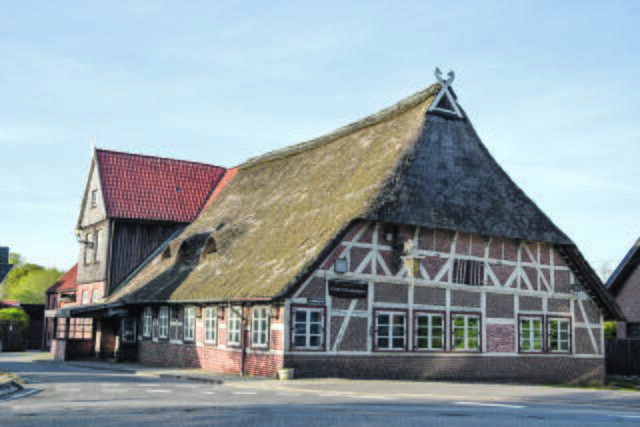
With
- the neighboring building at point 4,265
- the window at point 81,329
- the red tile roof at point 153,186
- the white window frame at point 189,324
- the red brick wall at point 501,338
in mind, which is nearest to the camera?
the red brick wall at point 501,338

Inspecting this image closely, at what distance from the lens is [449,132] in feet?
90.5

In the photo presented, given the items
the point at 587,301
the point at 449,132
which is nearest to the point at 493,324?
the point at 587,301

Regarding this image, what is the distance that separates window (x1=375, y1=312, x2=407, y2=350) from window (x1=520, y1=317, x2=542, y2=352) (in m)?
5.11

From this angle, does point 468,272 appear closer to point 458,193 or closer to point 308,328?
point 458,193

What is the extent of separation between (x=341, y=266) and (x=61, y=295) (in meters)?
26.9

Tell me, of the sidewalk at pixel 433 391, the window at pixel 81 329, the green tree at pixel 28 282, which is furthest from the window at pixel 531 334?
the green tree at pixel 28 282

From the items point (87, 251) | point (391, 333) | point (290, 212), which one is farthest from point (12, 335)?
point (391, 333)

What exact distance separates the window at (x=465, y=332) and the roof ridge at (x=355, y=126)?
820 centimetres

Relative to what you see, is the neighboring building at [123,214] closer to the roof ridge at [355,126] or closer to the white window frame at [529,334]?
the roof ridge at [355,126]

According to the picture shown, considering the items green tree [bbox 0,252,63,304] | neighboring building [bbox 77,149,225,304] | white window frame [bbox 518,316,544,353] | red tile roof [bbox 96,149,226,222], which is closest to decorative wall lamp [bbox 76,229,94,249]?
neighboring building [bbox 77,149,225,304]

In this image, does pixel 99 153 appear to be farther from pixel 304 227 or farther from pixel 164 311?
pixel 304 227

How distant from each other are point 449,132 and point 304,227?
668cm

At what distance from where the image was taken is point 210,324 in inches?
1059

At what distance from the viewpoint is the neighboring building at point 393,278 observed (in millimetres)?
23281
